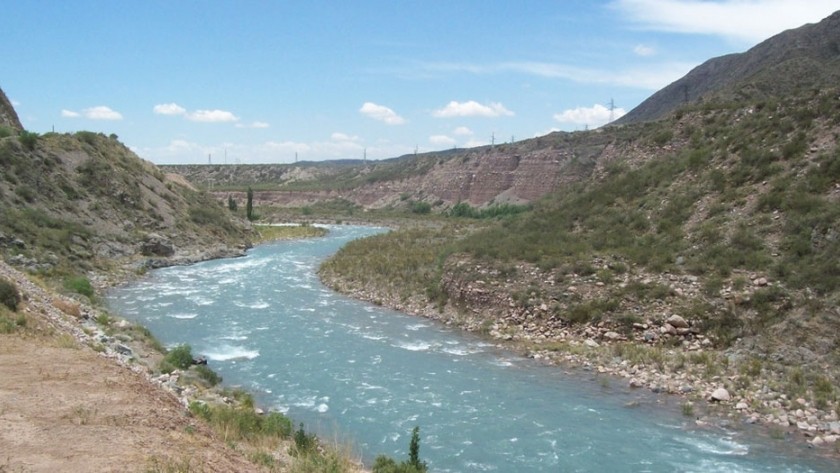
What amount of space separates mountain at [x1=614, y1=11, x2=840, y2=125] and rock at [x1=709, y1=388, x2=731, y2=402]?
65.8 ft

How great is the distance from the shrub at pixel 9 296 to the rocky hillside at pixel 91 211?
42.9 feet

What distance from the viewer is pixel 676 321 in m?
18.0

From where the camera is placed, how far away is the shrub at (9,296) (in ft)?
52.1

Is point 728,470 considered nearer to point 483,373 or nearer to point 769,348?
point 769,348

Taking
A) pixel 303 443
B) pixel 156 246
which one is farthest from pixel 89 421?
pixel 156 246

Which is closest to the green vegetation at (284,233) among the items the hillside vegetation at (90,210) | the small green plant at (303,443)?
the hillside vegetation at (90,210)

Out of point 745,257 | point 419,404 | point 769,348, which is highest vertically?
point 745,257

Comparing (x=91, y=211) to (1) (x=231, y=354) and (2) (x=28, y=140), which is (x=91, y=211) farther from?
(1) (x=231, y=354)

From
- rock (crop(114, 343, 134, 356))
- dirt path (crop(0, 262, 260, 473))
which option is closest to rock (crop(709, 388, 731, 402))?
dirt path (crop(0, 262, 260, 473))

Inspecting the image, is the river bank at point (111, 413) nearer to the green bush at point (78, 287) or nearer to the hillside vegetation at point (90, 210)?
the green bush at point (78, 287)

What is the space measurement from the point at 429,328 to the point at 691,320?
8911mm

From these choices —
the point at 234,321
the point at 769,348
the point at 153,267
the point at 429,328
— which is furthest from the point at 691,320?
the point at 153,267

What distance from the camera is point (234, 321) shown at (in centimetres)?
2411

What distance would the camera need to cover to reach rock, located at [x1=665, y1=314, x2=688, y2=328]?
58.8 ft
